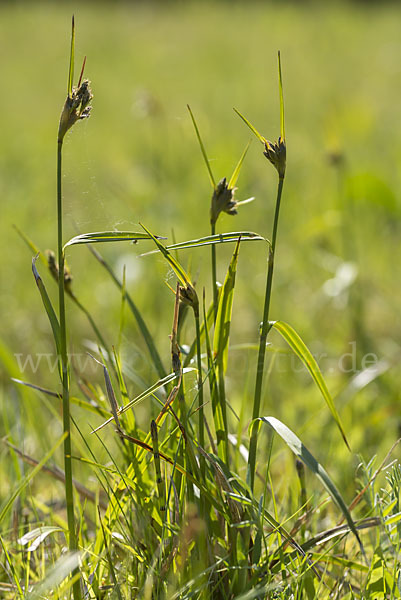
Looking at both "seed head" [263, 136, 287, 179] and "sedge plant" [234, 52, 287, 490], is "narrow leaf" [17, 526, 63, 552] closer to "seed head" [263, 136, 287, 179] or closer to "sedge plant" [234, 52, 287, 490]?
"sedge plant" [234, 52, 287, 490]

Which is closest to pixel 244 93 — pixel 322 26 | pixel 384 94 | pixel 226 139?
pixel 384 94

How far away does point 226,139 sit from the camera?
11.6 feet

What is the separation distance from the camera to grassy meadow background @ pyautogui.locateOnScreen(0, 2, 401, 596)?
140cm

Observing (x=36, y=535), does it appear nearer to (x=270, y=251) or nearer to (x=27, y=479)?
(x=27, y=479)

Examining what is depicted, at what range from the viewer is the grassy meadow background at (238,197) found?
1399 millimetres

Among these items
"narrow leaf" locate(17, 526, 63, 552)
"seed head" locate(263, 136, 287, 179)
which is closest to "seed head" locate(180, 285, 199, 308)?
"seed head" locate(263, 136, 287, 179)

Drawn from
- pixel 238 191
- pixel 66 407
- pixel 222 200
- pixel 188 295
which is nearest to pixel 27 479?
pixel 66 407

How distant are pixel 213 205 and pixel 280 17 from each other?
7.93 m

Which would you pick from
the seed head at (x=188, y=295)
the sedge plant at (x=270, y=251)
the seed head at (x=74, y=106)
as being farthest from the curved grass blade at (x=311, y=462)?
the seed head at (x=74, y=106)

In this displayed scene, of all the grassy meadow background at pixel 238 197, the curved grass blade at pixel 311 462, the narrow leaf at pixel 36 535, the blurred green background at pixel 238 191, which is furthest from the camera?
the blurred green background at pixel 238 191

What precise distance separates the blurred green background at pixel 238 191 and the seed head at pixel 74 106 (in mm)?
69

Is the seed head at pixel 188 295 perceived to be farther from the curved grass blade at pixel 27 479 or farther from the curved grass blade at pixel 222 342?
the curved grass blade at pixel 27 479

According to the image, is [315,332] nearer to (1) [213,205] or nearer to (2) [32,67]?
(1) [213,205]

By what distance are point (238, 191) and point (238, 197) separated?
32 cm
